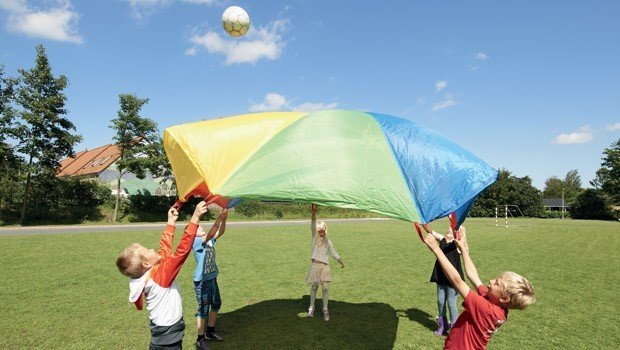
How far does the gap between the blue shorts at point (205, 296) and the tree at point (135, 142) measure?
1212 inches

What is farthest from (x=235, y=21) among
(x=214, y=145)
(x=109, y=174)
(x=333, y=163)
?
(x=109, y=174)

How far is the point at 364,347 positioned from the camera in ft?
20.2

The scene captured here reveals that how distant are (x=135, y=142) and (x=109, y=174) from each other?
519 inches

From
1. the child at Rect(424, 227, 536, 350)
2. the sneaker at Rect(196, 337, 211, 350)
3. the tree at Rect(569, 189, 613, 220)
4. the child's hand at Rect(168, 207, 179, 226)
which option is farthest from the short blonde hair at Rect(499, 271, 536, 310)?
the tree at Rect(569, 189, 613, 220)

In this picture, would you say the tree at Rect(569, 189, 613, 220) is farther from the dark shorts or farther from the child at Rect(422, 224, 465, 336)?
the dark shorts

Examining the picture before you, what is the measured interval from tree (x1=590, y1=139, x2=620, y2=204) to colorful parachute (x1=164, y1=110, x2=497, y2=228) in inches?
2876

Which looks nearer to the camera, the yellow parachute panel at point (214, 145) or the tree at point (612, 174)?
the yellow parachute panel at point (214, 145)

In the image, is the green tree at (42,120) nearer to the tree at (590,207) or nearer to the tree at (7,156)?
the tree at (7,156)

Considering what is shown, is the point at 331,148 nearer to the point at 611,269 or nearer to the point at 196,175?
the point at 196,175

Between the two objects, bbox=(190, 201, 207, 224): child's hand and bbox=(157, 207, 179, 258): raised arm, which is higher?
bbox=(190, 201, 207, 224): child's hand

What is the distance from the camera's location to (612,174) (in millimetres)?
64562

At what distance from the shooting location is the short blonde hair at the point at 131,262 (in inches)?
139

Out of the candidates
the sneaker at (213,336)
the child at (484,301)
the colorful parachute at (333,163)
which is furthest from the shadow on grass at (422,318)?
the child at (484,301)

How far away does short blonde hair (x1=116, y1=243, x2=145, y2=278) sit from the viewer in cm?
353
